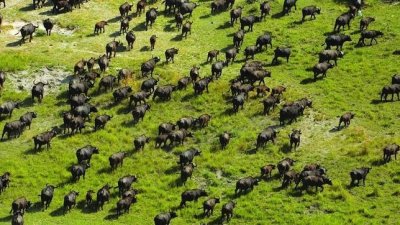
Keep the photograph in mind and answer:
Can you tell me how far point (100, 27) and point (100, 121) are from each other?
52.9 feet

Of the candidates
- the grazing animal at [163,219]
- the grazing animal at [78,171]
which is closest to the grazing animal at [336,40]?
the grazing animal at [78,171]

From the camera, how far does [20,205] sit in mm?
42312

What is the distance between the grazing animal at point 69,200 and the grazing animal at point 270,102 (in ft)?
51.4

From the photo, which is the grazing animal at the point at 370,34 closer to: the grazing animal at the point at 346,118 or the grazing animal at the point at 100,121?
the grazing animal at the point at 346,118

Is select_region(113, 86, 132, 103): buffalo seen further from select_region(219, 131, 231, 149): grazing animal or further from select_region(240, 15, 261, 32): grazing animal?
select_region(240, 15, 261, 32): grazing animal

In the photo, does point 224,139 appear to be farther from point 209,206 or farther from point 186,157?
point 209,206

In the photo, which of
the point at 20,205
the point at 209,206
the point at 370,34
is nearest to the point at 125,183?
the point at 209,206

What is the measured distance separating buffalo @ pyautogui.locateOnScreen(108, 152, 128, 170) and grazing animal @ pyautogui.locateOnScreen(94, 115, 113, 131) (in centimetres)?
471

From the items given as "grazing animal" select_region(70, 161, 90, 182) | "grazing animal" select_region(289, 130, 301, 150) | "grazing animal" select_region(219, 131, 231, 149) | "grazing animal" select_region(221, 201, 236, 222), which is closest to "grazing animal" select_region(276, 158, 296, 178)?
"grazing animal" select_region(289, 130, 301, 150)

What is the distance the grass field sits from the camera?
140ft

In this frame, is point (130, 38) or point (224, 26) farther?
point (224, 26)

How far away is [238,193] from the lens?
4419 centimetres

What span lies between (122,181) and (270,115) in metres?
13.1

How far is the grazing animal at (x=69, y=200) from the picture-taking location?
140ft
